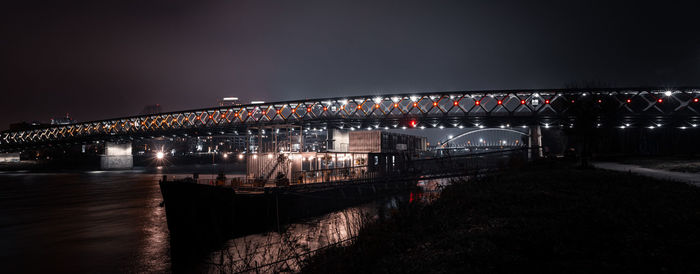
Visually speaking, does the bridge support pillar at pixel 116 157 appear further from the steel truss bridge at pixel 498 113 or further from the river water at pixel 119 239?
the river water at pixel 119 239

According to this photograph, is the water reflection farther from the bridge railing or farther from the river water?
the bridge railing

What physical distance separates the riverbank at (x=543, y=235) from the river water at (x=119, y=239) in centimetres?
238

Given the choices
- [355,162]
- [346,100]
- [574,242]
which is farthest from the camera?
[346,100]

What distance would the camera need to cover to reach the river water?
64.8ft

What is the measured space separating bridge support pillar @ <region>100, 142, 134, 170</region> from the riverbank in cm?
13828

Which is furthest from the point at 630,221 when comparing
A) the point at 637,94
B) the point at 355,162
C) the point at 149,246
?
the point at 637,94

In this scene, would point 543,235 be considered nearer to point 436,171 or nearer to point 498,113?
point 436,171

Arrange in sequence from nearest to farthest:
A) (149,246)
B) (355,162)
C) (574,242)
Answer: (574,242)
(149,246)
(355,162)

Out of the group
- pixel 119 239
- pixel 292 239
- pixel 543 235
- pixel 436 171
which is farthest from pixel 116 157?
pixel 543 235

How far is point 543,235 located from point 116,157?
146 metres

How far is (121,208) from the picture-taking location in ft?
139

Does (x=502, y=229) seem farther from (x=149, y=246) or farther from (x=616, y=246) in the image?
(x=149, y=246)

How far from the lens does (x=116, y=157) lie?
124 metres

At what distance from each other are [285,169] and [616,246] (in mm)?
31024
